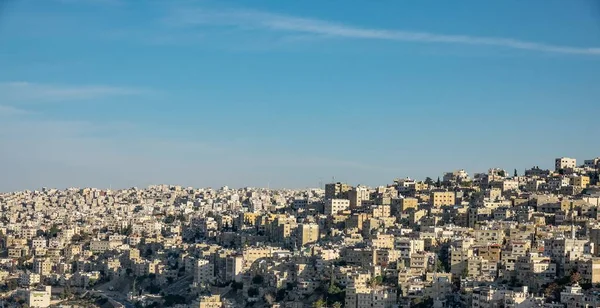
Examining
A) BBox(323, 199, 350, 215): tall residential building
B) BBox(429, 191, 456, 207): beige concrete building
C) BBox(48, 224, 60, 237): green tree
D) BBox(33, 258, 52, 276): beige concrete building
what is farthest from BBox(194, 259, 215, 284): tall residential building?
BBox(48, 224, 60, 237): green tree

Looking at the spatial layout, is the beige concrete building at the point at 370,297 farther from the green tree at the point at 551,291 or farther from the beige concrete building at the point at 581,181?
the beige concrete building at the point at 581,181

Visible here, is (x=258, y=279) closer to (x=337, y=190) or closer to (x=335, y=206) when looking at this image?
(x=335, y=206)

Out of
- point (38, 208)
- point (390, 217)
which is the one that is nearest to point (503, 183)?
point (390, 217)

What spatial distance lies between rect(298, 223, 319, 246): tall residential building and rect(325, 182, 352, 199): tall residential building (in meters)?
4.12

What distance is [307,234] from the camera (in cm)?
2488

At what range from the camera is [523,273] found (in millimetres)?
18594

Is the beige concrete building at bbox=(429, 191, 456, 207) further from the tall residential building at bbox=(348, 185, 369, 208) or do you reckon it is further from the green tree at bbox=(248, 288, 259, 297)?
the green tree at bbox=(248, 288, 259, 297)

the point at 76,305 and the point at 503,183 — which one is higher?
the point at 503,183

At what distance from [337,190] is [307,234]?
16.0ft

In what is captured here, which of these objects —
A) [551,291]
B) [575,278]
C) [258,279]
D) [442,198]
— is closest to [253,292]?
[258,279]

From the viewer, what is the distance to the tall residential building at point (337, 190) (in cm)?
2933

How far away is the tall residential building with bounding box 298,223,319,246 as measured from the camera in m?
24.7

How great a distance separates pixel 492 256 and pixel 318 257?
10.6ft

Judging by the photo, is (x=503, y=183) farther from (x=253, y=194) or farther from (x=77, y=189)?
(x=77, y=189)
